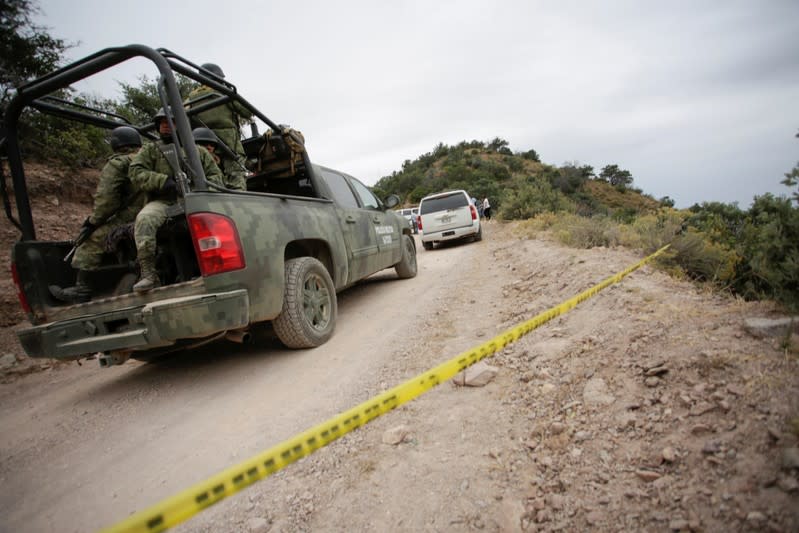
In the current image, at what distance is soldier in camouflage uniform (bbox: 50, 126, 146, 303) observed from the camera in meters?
3.02

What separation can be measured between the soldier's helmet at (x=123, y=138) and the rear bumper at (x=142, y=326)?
5.34 feet

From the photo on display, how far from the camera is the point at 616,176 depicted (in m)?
43.5

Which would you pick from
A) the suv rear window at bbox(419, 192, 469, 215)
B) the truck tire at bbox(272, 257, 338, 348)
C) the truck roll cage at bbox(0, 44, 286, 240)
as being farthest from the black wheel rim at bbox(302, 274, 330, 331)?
the suv rear window at bbox(419, 192, 469, 215)

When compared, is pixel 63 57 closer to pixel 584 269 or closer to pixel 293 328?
pixel 293 328

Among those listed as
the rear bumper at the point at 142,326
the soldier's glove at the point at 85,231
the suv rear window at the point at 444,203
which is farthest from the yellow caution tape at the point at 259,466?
the suv rear window at the point at 444,203

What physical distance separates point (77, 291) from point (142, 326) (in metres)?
1.19

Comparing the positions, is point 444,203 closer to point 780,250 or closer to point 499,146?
point 780,250

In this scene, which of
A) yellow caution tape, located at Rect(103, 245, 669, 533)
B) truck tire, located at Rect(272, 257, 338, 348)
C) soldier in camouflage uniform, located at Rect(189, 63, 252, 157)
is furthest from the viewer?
soldier in camouflage uniform, located at Rect(189, 63, 252, 157)

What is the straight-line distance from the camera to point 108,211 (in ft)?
10.3

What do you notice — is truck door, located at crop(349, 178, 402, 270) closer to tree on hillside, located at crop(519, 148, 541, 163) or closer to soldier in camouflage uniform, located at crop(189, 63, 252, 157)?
soldier in camouflage uniform, located at crop(189, 63, 252, 157)

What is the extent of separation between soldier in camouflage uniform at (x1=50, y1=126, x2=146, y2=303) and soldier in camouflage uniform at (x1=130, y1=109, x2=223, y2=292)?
1.31ft

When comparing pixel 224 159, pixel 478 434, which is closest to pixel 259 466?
pixel 478 434

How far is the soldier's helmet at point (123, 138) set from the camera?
3.21 metres

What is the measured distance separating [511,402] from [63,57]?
12941 millimetres
